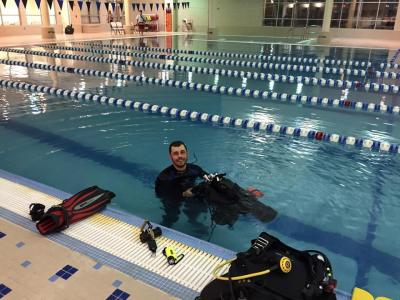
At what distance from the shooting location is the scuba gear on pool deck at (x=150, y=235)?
2377 mm

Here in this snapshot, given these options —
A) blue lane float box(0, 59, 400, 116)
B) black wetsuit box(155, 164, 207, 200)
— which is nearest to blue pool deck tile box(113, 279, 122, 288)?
black wetsuit box(155, 164, 207, 200)

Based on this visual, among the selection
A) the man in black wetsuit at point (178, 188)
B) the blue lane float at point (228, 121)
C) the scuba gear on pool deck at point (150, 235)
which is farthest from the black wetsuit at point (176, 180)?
the blue lane float at point (228, 121)

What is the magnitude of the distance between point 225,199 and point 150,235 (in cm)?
87

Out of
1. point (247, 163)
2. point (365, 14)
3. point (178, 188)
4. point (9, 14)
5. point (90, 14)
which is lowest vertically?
point (247, 163)

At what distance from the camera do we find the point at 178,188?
11.2 ft

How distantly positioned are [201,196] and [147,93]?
16.3 ft

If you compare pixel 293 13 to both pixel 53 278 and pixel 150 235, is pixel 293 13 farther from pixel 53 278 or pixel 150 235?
pixel 53 278

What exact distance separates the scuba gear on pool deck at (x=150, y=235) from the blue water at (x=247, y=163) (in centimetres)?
72

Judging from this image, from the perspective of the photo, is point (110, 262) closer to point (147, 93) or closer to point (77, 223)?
point (77, 223)

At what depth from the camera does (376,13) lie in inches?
889

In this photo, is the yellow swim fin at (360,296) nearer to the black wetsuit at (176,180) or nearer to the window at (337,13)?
the black wetsuit at (176,180)

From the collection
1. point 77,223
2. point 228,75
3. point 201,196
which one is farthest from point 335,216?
point 228,75

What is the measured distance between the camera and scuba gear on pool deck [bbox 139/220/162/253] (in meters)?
2.38

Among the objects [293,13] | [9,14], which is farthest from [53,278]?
[293,13]
